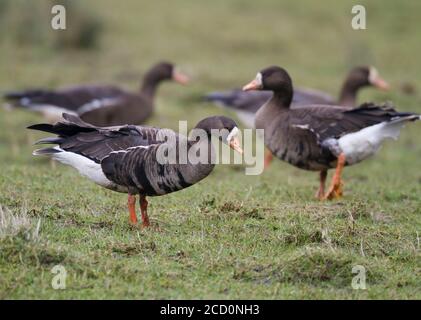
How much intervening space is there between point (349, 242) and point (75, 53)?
1321cm

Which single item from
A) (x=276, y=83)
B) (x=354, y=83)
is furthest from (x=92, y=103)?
(x=354, y=83)

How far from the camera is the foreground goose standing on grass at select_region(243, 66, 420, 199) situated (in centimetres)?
911

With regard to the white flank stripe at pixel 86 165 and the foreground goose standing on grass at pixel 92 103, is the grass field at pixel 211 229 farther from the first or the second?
the foreground goose standing on grass at pixel 92 103

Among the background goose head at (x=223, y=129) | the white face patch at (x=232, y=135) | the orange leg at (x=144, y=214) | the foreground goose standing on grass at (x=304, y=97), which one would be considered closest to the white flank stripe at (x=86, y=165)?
the orange leg at (x=144, y=214)

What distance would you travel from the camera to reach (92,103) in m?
12.8

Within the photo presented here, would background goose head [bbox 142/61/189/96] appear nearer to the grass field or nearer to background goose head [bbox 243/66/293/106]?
the grass field

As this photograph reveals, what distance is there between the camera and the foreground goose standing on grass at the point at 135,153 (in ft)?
22.9

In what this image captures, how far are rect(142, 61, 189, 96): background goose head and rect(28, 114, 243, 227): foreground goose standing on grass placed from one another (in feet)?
21.8

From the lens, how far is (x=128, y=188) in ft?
23.5

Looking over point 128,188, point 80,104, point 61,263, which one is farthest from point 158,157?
point 80,104

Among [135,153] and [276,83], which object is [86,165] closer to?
[135,153]

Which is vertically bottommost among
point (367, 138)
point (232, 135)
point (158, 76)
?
point (367, 138)

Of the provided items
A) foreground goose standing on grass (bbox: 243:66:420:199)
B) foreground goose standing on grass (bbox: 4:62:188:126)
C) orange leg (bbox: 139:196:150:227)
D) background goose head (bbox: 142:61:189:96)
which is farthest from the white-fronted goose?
orange leg (bbox: 139:196:150:227)

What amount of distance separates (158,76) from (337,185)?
5.95 meters
